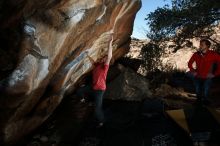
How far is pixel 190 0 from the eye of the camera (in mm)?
15914

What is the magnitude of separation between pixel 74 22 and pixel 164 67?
36.2 feet

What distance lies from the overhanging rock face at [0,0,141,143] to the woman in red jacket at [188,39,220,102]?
330 cm

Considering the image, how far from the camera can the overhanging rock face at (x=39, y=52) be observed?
843cm

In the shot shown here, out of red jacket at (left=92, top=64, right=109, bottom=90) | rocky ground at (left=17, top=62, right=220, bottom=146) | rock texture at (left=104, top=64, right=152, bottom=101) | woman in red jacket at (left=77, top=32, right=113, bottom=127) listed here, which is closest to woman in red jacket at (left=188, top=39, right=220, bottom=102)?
rocky ground at (left=17, top=62, right=220, bottom=146)

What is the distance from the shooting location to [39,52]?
8.65 m

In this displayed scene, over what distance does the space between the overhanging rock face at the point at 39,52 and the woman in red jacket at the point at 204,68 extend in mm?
3303

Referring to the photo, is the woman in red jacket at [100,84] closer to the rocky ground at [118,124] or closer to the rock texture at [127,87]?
the rocky ground at [118,124]

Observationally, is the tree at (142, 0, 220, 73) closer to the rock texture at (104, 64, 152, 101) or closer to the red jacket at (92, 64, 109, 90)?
the rock texture at (104, 64, 152, 101)

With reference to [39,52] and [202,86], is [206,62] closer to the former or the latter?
[202,86]

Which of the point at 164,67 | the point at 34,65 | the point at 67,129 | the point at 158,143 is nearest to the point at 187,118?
the point at 158,143

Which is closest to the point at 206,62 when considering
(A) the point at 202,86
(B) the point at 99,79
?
(A) the point at 202,86

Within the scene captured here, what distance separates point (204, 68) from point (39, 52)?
18.3 feet

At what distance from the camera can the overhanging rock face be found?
8.43m

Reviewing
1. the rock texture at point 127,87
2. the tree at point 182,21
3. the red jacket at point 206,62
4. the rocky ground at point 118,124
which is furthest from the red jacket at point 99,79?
the tree at point 182,21
